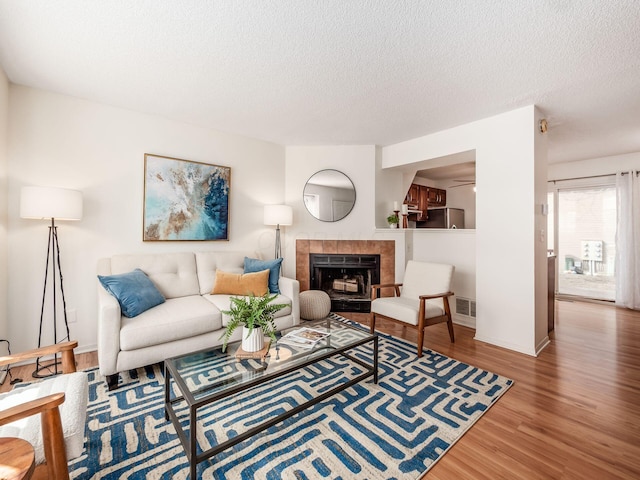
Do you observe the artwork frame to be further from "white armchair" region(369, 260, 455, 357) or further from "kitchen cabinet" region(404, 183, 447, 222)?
"kitchen cabinet" region(404, 183, 447, 222)

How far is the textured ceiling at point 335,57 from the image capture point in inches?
65.1

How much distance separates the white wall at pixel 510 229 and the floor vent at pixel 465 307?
423 millimetres

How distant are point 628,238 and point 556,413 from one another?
4.17 meters

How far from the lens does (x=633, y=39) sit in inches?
72.6

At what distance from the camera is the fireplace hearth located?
13.4 feet

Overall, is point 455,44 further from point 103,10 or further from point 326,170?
point 326,170

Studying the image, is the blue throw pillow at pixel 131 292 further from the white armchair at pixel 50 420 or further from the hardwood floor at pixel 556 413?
the white armchair at pixel 50 420

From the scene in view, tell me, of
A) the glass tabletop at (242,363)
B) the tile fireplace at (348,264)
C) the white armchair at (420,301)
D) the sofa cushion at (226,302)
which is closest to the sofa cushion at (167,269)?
the sofa cushion at (226,302)

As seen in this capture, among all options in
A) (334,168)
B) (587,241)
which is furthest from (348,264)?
(587,241)

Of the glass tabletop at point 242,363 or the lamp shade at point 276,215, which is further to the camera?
the lamp shade at point 276,215

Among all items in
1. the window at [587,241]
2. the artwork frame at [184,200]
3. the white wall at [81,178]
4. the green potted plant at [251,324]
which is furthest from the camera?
the window at [587,241]

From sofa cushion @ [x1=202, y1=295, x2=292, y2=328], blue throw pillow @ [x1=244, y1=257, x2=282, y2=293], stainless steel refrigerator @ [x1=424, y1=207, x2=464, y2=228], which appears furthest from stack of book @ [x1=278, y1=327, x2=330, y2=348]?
stainless steel refrigerator @ [x1=424, y1=207, x2=464, y2=228]

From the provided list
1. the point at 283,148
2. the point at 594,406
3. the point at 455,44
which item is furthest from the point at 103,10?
the point at 594,406

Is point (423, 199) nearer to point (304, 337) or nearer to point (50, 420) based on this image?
point (304, 337)
